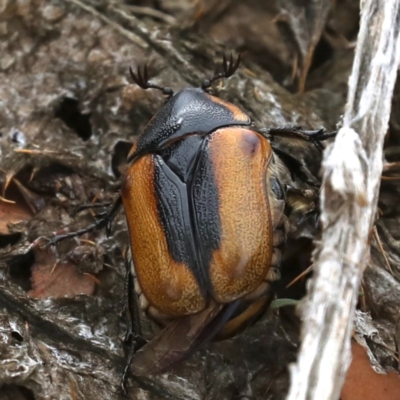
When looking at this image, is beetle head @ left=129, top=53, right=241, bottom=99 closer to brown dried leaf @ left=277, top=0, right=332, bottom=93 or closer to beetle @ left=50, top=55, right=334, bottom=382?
beetle @ left=50, top=55, right=334, bottom=382

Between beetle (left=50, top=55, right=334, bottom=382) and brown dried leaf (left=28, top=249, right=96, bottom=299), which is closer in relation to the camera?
beetle (left=50, top=55, right=334, bottom=382)

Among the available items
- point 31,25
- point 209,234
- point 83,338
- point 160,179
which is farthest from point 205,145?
point 31,25

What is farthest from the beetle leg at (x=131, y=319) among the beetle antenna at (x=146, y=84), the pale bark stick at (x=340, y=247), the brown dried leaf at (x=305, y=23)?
the brown dried leaf at (x=305, y=23)

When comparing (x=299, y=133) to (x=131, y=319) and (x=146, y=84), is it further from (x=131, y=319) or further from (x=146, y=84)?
(x=131, y=319)

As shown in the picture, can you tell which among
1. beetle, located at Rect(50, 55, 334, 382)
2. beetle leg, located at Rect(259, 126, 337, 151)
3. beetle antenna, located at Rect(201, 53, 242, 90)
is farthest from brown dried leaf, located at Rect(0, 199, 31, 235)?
beetle leg, located at Rect(259, 126, 337, 151)

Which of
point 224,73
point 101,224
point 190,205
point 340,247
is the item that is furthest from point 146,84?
point 340,247

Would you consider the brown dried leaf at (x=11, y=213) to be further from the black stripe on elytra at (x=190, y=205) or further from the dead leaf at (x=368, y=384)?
the dead leaf at (x=368, y=384)
